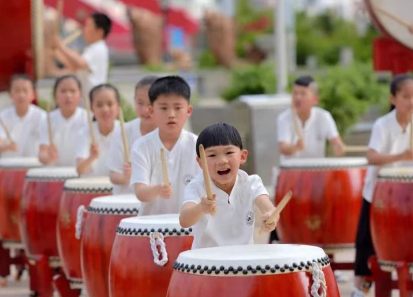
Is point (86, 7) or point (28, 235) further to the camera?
point (86, 7)

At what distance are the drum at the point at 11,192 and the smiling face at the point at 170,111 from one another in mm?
3251

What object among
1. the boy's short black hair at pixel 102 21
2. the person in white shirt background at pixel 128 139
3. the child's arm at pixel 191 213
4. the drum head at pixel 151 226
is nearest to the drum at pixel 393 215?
the person in white shirt background at pixel 128 139

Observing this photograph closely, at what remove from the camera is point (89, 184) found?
7.32 meters

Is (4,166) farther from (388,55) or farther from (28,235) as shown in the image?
(388,55)

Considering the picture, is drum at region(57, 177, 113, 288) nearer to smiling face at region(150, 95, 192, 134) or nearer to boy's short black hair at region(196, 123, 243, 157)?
smiling face at region(150, 95, 192, 134)

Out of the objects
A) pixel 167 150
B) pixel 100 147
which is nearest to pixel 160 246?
pixel 167 150

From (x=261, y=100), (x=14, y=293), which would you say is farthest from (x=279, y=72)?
(x=14, y=293)

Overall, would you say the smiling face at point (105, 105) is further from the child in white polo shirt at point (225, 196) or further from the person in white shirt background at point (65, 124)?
the child in white polo shirt at point (225, 196)

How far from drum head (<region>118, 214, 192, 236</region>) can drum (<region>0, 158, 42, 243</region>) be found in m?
3.55

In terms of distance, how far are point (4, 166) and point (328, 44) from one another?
2099 centimetres

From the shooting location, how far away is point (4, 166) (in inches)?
370

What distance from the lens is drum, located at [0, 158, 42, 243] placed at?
30.5 ft

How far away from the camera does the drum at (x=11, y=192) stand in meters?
9.28

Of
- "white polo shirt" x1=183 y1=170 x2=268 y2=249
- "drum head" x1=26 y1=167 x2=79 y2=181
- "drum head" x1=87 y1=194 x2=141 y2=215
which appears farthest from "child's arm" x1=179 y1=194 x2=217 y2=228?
"drum head" x1=26 y1=167 x2=79 y2=181
